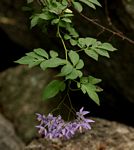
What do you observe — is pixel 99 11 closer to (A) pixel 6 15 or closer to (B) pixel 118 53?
(B) pixel 118 53

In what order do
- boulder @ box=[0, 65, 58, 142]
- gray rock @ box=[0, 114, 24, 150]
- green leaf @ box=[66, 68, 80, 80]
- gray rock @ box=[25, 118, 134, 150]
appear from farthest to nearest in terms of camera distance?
boulder @ box=[0, 65, 58, 142]
gray rock @ box=[0, 114, 24, 150]
gray rock @ box=[25, 118, 134, 150]
green leaf @ box=[66, 68, 80, 80]

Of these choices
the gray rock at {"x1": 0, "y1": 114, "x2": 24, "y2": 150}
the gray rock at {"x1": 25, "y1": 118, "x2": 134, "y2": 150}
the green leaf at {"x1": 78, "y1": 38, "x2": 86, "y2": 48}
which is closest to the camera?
the green leaf at {"x1": 78, "y1": 38, "x2": 86, "y2": 48}

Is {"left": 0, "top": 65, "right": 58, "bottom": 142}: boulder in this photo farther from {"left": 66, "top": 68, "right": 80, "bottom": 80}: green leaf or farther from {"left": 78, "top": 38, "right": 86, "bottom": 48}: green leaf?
{"left": 66, "top": 68, "right": 80, "bottom": 80}: green leaf

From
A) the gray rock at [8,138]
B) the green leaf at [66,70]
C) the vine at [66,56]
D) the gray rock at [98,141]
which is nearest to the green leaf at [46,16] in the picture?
the vine at [66,56]

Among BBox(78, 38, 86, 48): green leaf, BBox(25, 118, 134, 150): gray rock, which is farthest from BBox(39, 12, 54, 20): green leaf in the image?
BBox(25, 118, 134, 150): gray rock

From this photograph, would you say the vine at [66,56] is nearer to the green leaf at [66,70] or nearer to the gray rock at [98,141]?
the green leaf at [66,70]

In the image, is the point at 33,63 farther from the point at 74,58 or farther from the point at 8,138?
the point at 8,138
